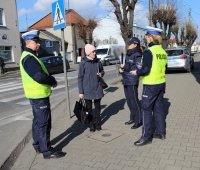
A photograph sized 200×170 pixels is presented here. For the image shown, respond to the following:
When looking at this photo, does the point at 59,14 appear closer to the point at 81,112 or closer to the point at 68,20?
the point at 81,112

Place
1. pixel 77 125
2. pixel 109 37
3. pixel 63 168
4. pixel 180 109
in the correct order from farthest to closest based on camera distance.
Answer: pixel 109 37 < pixel 180 109 < pixel 77 125 < pixel 63 168

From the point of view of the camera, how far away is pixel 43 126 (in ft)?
15.5

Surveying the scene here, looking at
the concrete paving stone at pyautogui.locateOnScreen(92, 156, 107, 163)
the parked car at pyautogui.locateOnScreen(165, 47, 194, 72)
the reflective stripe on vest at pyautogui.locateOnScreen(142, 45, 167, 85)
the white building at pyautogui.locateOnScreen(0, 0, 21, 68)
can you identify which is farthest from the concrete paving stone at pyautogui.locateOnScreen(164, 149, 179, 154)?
the white building at pyautogui.locateOnScreen(0, 0, 21, 68)

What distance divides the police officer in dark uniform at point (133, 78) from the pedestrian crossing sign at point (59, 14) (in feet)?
6.31

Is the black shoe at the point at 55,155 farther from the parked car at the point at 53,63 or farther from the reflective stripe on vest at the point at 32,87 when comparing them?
the parked car at the point at 53,63

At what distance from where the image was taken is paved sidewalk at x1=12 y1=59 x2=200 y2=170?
4.39m

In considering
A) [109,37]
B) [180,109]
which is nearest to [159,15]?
[109,37]

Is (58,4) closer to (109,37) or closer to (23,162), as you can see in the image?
(23,162)

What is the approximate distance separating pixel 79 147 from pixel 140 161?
1.23 metres

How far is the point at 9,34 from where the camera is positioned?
29.8 m

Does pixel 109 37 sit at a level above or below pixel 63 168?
above

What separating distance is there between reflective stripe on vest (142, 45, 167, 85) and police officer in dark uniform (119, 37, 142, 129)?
2.58 ft

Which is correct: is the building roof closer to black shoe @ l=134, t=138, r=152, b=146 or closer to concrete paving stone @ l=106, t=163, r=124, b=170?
black shoe @ l=134, t=138, r=152, b=146

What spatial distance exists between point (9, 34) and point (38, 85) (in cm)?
2690
